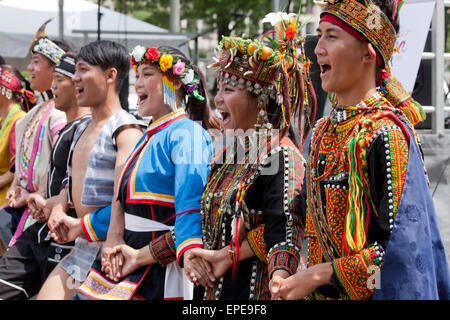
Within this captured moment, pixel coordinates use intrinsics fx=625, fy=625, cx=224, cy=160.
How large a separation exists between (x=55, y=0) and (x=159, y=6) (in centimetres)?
993

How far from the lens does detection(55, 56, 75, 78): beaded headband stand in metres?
4.77

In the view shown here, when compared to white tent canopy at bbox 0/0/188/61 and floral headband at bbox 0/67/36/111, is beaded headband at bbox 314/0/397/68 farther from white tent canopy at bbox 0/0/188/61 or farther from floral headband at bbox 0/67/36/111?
white tent canopy at bbox 0/0/188/61

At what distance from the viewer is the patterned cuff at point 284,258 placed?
2.62 meters

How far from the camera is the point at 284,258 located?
8.63ft

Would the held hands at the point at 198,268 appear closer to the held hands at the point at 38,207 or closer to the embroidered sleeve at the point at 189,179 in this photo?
the embroidered sleeve at the point at 189,179

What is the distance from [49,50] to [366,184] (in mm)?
3727

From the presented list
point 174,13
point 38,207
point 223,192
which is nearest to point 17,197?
point 38,207

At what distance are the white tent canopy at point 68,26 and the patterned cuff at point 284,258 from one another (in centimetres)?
704

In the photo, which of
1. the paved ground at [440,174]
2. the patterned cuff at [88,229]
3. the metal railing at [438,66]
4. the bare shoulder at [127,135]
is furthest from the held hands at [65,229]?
the metal railing at [438,66]

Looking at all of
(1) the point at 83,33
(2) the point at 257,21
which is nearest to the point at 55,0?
(1) the point at 83,33

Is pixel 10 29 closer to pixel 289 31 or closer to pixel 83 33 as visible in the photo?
pixel 83 33

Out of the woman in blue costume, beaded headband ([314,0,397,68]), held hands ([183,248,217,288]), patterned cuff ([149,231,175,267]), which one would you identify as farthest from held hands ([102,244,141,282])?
beaded headband ([314,0,397,68])
